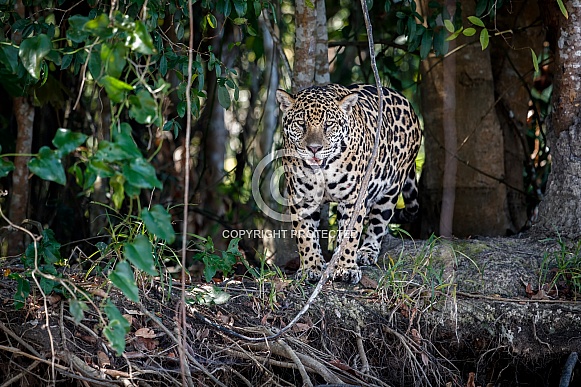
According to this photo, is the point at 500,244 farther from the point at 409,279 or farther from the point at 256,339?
the point at 256,339

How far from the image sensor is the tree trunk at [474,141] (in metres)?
7.63

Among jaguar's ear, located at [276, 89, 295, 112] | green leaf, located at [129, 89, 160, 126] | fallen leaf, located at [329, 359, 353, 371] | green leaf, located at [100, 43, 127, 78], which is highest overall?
jaguar's ear, located at [276, 89, 295, 112]

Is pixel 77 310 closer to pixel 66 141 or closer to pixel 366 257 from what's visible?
pixel 66 141

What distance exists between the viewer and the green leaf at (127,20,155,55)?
3.50 metres

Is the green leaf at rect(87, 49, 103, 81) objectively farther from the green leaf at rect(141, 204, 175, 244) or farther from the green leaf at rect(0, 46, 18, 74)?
the green leaf at rect(141, 204, 175, 244)

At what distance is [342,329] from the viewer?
5.57 meters

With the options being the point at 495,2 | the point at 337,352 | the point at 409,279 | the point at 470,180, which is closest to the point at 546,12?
the point at 495,2

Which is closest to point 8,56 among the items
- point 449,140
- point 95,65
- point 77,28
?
point 95,65

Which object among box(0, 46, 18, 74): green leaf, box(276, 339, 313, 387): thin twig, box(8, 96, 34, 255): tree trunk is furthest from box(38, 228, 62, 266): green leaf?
box(8, 96, 34, 255): tree trunk

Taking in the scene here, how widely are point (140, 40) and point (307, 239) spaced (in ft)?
10.3

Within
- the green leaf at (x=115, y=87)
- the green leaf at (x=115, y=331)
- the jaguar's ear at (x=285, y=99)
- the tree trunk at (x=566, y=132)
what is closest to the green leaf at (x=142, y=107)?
the green leaf at (x=115, y=87)

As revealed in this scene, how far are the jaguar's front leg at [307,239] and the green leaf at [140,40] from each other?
3.08 meters

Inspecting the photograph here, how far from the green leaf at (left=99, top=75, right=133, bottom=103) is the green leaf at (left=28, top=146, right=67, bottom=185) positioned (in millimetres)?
349

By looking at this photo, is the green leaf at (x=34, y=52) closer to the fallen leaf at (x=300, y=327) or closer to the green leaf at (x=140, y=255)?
the green leaf at (x=140, y=255)
